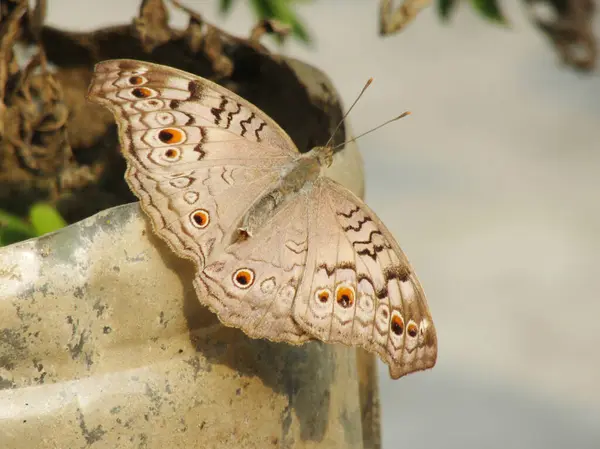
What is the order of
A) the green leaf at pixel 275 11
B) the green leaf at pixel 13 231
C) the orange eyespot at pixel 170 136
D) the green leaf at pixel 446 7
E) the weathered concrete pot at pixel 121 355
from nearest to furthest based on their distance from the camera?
the weathered concrete pot at pixel 121 355, the orange eyespot at pixel 170 136, the green leaf at pixel 13 231, the green leaf at pixel 275 11, the green leaf at pixel 446 7

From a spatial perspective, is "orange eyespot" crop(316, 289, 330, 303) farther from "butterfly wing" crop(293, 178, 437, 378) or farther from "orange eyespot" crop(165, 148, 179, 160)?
"orange eyespot" crop(165, 148, 179, 160)

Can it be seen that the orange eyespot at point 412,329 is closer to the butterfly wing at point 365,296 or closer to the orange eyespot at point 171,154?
the butterfly wing at point 365,296

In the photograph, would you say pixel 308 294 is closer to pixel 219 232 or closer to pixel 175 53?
pixel 219 232

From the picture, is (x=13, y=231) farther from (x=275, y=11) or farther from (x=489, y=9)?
(x=489, y=9)

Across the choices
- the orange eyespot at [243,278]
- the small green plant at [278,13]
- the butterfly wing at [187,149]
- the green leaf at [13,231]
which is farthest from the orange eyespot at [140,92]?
the small green plant at [278,13]

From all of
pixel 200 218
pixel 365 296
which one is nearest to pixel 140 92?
pixel 200 218

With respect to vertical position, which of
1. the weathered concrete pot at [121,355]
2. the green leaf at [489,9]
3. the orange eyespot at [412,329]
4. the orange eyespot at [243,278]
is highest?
the green leaf at [489,9]

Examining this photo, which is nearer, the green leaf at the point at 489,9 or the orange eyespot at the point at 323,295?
the orange eyespot at the point at 323,295
